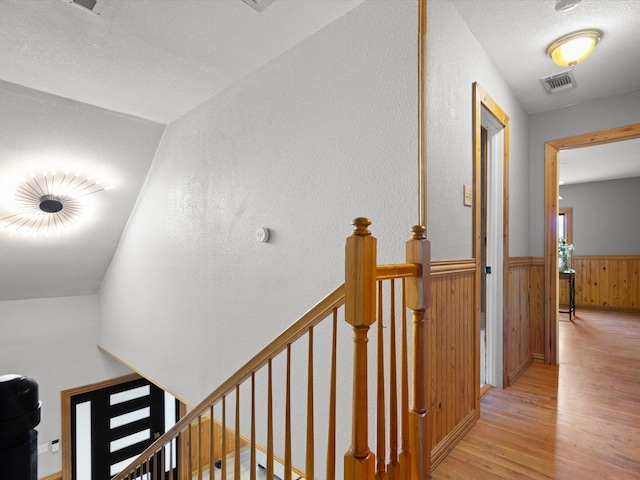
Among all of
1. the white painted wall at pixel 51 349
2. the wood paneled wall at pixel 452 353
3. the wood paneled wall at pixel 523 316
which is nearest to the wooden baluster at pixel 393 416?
the wood paneled wall at pixel 452 353

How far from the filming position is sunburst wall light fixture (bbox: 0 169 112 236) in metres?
3.51

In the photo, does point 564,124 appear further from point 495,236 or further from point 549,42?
point 495,236

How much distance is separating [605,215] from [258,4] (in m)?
7.03

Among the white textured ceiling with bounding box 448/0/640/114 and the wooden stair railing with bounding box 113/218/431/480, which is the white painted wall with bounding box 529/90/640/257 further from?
the wooden stair railing with bounding box 113/218/431/480

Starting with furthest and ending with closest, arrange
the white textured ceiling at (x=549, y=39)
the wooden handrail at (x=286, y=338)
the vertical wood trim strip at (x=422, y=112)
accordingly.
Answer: the white textured ceiling at (x=549, y=39) < the vertical wood trim strip at (x=422, y=112) < the wooden handrail at (x=286, y=338)

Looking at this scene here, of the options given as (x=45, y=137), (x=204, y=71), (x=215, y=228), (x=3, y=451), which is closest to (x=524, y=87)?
(x=204, y=71)

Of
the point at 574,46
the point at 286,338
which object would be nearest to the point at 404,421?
the point at 286,338

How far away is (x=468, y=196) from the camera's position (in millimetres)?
2094

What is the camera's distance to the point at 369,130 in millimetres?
1936

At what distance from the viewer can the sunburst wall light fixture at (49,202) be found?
138 inches

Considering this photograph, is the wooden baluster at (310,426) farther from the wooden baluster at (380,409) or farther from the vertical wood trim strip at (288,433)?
the wooden baluster at (380,409)

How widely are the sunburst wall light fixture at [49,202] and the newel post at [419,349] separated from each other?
144 inches

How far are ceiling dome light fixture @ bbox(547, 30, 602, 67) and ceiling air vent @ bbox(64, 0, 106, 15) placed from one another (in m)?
2.71

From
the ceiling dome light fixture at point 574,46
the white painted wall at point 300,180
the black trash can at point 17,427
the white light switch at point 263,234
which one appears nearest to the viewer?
the black trash can at point 17,427
